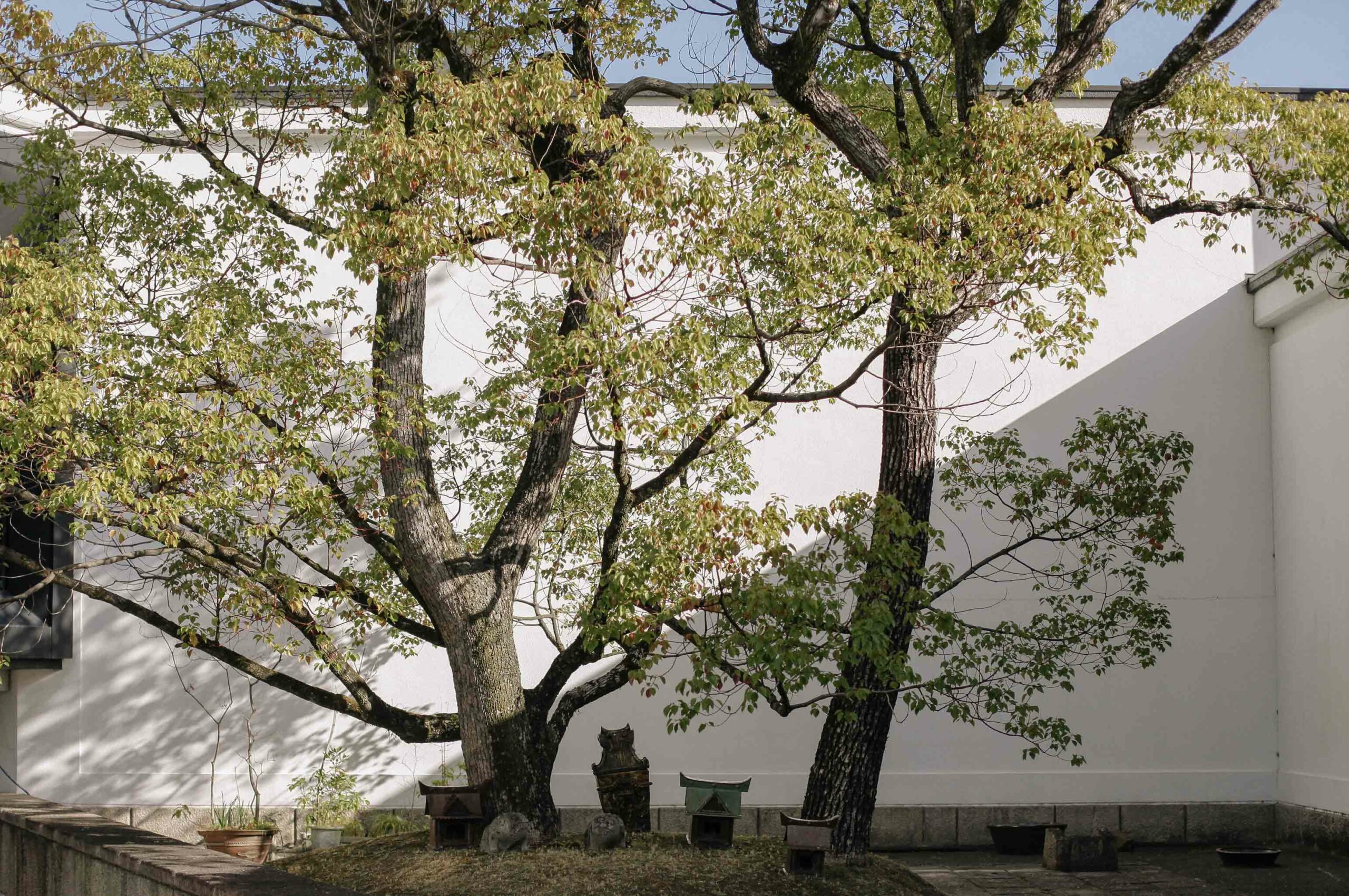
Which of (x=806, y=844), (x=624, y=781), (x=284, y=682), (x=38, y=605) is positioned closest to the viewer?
(x=806, y=844)

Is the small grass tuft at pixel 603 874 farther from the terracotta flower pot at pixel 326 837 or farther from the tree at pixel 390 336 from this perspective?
the terracotta flower pot at pixel 326 837

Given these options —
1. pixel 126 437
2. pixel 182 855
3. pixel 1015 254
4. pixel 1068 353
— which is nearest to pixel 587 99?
pixel 1015 254

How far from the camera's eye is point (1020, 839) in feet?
27.5

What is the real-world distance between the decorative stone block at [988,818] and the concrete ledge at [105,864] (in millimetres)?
5399

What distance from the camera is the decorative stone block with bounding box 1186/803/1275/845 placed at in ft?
28.9

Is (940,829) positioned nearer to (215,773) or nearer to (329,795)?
(329,795)

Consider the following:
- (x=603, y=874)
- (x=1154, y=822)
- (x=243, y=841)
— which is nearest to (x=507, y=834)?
(x=603, y=874)

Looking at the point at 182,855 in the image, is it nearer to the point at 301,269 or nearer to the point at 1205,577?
the point at 301,269

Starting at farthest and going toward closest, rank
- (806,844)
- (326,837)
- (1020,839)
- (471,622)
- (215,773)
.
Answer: (215,773)
(1020,839)
(326,837)
(471,622)
(806,844)

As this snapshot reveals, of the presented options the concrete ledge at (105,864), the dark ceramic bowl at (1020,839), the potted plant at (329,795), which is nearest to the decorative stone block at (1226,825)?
the dark ceramic bowl at (1020,839)

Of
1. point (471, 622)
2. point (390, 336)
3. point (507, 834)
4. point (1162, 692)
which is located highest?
point (390, 336)

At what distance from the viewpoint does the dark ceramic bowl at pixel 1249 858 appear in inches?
308

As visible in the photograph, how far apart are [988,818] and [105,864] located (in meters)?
5.96

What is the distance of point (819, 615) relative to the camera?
5086mm
